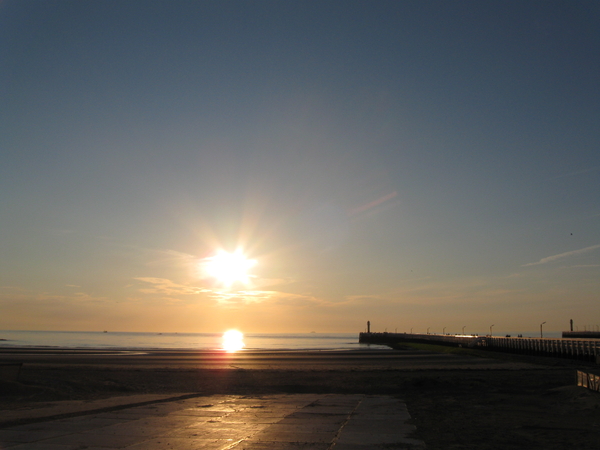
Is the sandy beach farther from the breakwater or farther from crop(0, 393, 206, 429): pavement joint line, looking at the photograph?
the breakwater

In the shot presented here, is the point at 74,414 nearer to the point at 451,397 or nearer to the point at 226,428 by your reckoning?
the point at 226,428

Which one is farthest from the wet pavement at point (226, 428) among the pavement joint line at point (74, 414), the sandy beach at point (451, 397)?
the sandy beach at point (451, 397)

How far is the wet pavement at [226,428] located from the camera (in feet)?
34.6

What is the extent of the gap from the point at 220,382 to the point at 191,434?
54.8 feet

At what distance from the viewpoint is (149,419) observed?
14008mm

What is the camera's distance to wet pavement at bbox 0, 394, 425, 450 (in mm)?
10547

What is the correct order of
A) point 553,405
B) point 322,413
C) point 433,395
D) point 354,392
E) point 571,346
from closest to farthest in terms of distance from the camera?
1. point 322,413
2. point 553,405
3. point 433,395
4. point 354,392
5. point 571,346

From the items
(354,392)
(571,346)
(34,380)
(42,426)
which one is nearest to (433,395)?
(354,392)

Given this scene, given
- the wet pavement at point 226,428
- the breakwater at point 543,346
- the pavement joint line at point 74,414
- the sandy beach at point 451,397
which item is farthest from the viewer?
the breakwater at point 543,346

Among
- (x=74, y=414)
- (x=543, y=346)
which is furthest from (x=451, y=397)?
(x=543, y=346)

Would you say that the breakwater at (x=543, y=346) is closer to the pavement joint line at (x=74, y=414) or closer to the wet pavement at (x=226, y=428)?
the wet pavement at (x=226, y=428)

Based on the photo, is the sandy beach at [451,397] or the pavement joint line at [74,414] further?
the pavement joint line at [74,414]

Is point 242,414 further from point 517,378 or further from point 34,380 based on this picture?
point 517,378

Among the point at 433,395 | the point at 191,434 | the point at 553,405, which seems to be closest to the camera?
the point at 191,434
